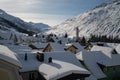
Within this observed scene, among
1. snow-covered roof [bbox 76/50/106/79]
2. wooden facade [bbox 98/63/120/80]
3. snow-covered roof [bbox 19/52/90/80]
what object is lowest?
wooden facade [bbox 98/63/120/80]

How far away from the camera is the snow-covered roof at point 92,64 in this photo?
3972 centimetres

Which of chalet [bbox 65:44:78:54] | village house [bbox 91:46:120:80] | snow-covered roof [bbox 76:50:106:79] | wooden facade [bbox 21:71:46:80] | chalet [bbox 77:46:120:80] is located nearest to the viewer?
wooden facade [bbox 21:71:46:80]

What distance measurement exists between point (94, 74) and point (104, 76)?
2099 mm

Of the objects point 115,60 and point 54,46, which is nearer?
point 115,60

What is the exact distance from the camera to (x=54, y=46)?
57.2 m

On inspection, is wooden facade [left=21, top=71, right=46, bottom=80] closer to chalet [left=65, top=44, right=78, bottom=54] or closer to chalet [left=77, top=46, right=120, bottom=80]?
chalet [left=77, top=46, right=120, bottom=80]

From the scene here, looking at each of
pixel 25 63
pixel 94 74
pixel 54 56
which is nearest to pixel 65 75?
pixel 25 63

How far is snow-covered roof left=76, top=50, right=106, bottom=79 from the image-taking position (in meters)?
39.7

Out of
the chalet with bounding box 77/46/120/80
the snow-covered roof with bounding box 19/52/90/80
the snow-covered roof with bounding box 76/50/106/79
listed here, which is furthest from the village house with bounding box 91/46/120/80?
the snow-covered roof with bounding box 19/52/90/80

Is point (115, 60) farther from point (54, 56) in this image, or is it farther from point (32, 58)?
point (32, 58)

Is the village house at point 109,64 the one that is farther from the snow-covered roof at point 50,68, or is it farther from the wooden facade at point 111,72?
the snow-covered roof at point 50,68

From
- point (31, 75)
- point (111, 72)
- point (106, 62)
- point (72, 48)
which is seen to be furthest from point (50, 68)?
point (72, 48)

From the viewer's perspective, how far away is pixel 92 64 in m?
41.5

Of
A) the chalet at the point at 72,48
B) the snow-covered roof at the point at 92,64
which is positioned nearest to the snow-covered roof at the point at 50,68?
the snow-covered roof at the point at 92,64
